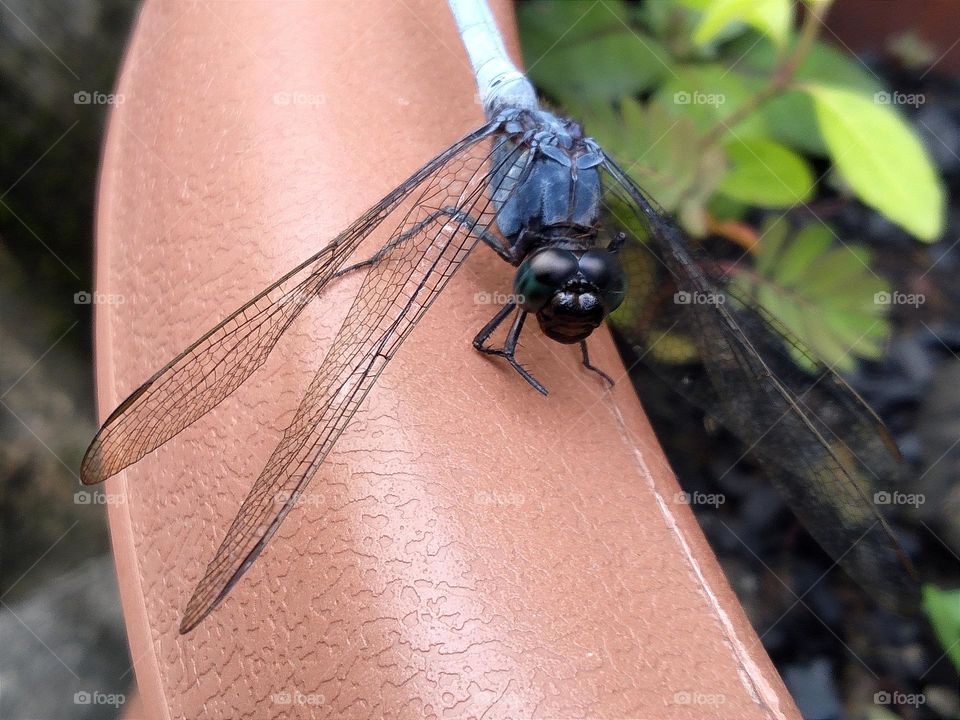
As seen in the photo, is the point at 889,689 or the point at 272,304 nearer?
the point at 272,304

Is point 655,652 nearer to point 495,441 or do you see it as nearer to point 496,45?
point 495,441

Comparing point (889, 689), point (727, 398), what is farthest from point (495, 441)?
point (889, 689)
